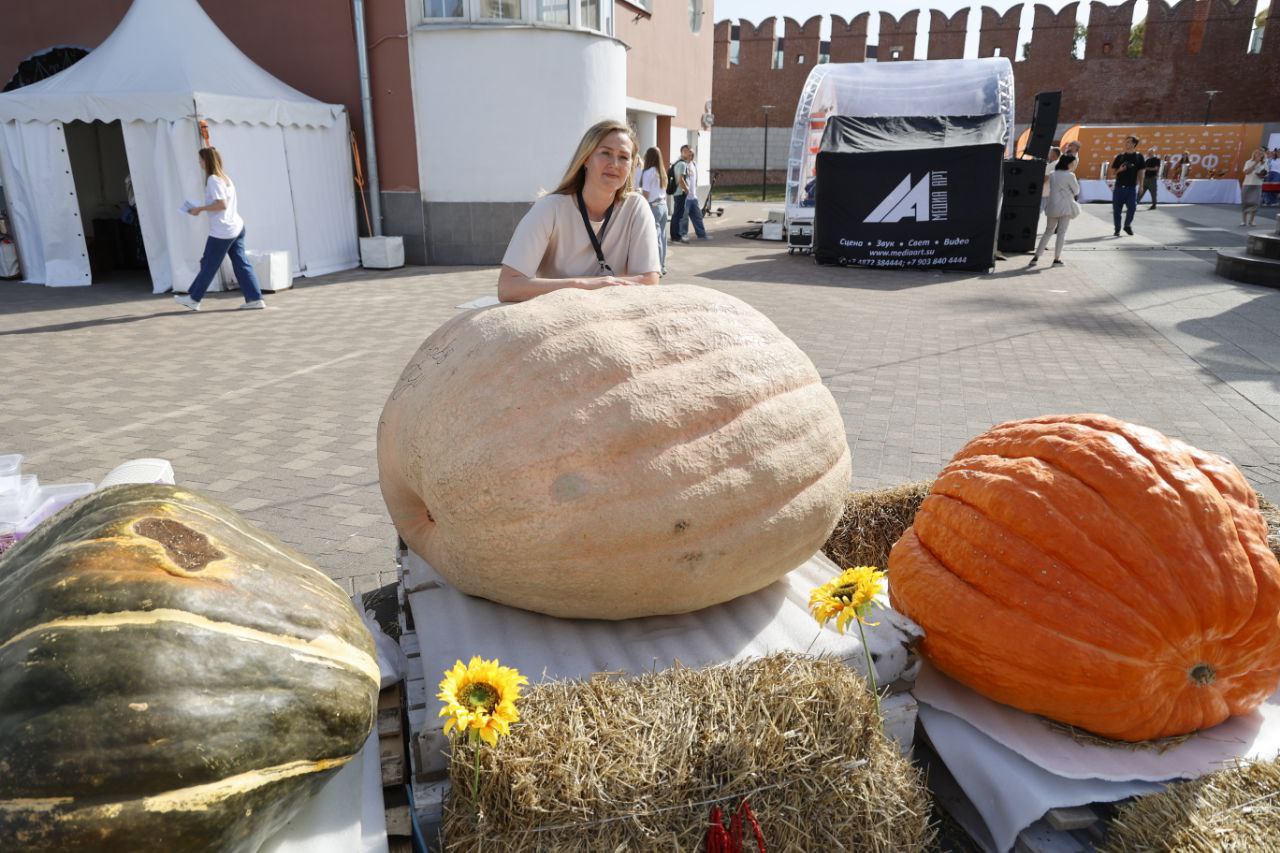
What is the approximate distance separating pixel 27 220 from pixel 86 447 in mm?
8917

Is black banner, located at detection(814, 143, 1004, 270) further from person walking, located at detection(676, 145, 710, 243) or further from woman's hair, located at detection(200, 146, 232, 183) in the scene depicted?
woman's hair, located at detection(200, 146, 232, 183)

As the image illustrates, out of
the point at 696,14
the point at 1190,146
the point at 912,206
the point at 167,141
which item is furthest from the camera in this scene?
the point at 1190,146

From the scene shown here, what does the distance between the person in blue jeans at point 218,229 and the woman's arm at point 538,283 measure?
24.9 ft

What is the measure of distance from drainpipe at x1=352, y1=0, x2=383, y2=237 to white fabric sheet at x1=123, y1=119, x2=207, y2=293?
11.0ft

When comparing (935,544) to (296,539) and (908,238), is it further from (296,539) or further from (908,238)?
(908,238)

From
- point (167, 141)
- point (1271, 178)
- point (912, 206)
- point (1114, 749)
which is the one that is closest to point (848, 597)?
point (1114, 749)

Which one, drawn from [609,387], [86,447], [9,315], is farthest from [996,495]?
[9,315]

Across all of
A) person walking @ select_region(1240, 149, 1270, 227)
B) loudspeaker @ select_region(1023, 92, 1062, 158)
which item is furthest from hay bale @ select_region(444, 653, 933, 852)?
person walking @ select_region(1240, 149, 1270, 227)

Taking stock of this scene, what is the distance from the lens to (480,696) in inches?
65.1

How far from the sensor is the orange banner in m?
29.0

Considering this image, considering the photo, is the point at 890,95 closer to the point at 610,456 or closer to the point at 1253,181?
the point at 1253,181

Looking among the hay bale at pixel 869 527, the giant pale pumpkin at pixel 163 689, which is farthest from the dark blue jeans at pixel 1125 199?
the giant pale pumpkin at pixel 163 689

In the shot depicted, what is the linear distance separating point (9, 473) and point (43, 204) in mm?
10289

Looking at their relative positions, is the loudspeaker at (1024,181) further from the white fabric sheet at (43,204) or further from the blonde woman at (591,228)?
the white fabric sheet at (43,204)
